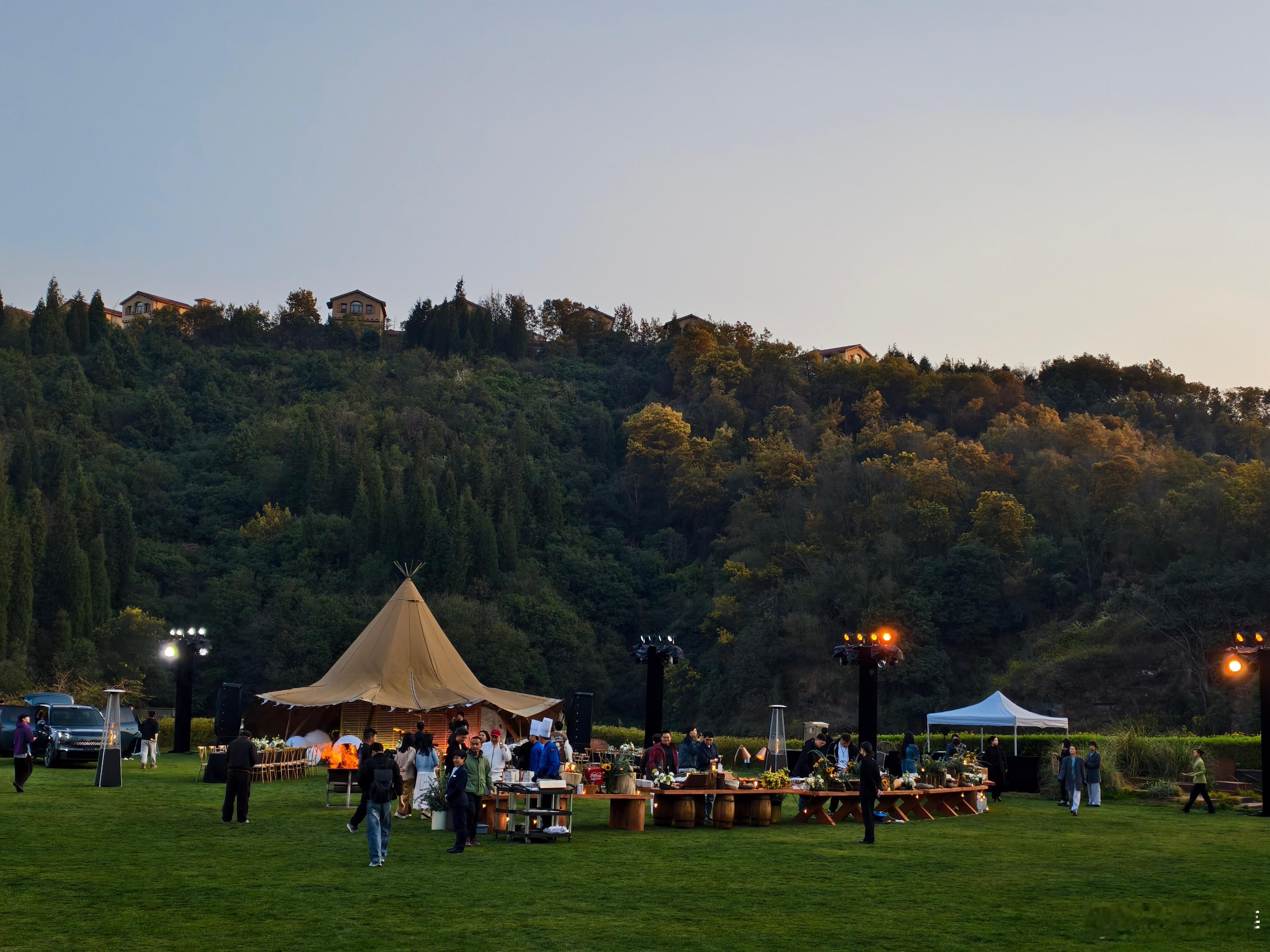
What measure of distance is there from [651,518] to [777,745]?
48.8 m

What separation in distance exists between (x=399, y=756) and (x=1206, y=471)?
45.5 m

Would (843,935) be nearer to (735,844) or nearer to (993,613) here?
(735,844)

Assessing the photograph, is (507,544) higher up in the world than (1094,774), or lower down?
Result: higher up

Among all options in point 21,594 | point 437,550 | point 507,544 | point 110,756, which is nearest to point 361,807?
point 110,756

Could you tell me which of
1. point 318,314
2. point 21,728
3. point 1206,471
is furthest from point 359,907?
point 318,314

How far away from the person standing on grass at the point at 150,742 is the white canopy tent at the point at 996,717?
15.1m

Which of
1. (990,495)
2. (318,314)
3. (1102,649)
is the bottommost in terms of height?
(1102,649)

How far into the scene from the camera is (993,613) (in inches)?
2018

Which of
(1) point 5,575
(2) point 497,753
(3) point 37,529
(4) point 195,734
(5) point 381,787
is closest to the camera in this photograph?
(5) point 381,787

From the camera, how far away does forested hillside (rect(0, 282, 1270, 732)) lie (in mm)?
48969

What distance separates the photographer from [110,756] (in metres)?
19.5

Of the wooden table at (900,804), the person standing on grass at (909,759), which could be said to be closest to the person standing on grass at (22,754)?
the wooden table at (900,804)

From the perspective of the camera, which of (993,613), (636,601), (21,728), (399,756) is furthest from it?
(636,601)

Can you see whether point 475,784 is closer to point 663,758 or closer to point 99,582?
point 663,758
